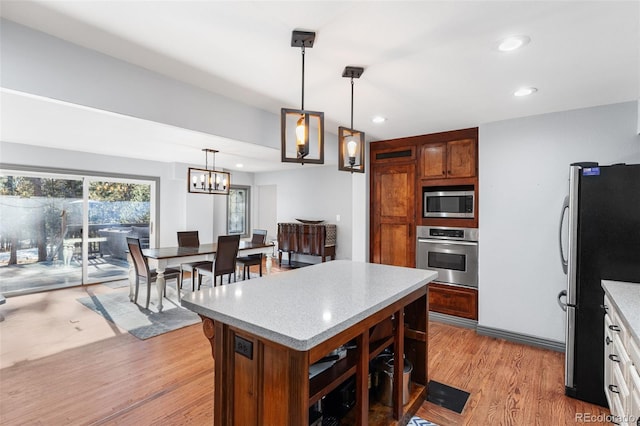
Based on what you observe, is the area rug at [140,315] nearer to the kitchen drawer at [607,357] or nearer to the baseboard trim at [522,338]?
the baseboard trim at [522,338]

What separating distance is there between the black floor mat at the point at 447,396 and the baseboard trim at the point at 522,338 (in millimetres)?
1312

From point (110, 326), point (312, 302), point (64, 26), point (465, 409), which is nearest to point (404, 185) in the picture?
point (465, 409)

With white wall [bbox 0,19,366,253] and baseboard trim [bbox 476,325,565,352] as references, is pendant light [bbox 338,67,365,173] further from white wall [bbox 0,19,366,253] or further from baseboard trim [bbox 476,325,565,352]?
baseboard trim [bbox 476,325,565,352]

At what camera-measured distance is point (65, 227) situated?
517 centimetres

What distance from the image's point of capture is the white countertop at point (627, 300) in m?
1.46

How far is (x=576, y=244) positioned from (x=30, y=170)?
6882 mm

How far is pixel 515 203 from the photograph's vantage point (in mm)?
3344

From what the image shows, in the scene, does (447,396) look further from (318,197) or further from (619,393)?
(318,197)

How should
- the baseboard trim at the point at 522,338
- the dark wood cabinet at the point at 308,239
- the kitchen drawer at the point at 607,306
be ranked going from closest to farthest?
1. the kitchen drawer at the point at 607,306
2. the baseboard trim at the point at 522,338
3. the dark wood cabinet at the point at 308,239

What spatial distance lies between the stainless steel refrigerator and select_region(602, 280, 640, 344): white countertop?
13 centimetres

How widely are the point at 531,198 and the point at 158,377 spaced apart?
3.98 metres

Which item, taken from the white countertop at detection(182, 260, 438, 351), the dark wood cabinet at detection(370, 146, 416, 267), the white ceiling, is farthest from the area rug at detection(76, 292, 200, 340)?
the dark wood cabinet at detection(370, 146, 416, 267)

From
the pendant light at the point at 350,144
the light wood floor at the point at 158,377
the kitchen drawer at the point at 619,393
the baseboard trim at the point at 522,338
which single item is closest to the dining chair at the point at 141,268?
the light wood floor at the point at 158,377

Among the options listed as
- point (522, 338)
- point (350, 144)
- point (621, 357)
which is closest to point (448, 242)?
point (522, 338)
